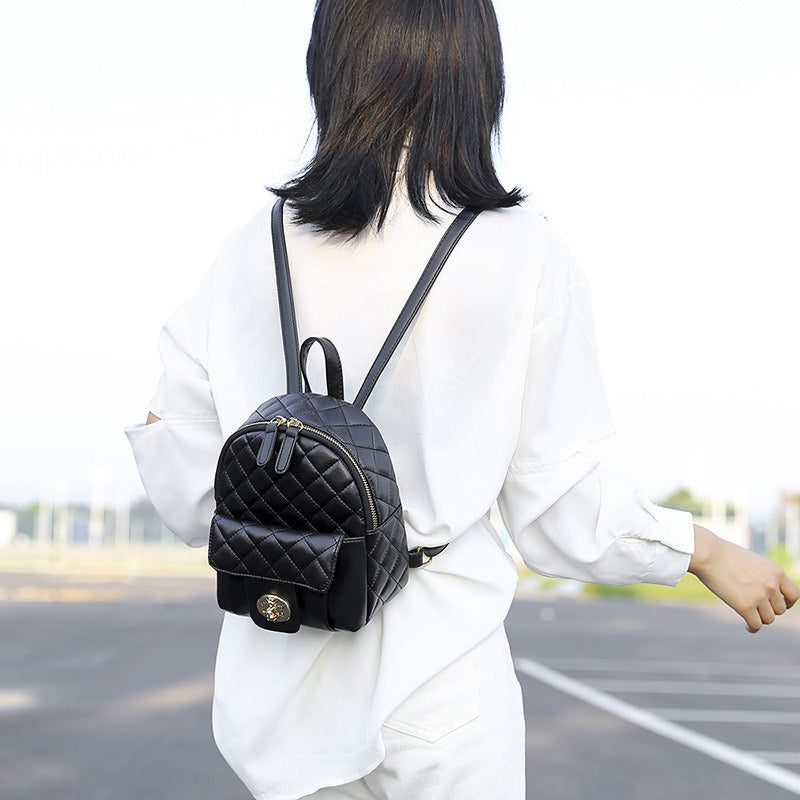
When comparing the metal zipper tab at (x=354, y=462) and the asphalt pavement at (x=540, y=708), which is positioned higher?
the metal zipper tab at (x=354, y=462)

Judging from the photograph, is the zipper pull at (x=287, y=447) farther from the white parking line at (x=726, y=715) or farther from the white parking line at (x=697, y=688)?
the white parking line at (x=697, y=688)

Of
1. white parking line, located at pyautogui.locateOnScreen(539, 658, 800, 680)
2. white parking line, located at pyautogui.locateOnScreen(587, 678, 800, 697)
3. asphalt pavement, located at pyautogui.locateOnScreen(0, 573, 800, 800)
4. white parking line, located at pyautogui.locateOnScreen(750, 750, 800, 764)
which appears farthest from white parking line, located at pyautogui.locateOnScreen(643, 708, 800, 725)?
white parking line, located at pyautogui.locateOnScreen(539, 658, 800, 680)

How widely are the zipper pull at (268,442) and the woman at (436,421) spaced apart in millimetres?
186

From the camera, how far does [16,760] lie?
576 cm

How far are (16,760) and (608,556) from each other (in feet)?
17.3

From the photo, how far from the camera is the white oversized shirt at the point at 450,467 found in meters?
1.29

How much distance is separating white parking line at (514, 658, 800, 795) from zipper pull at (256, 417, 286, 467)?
5307 mm

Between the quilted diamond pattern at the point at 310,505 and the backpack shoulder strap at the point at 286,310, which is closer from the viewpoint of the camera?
the quilted diamond pattern at the point at 310,505

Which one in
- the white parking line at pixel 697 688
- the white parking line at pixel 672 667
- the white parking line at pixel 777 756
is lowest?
the white parking line at pixel 672 667

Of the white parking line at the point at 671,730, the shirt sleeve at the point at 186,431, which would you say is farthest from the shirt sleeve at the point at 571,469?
the white parking line at the point at 671,730

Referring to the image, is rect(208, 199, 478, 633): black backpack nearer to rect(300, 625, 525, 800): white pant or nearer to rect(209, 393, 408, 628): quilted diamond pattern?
rect(209, 393, 408, 628): quilted diamond pattern

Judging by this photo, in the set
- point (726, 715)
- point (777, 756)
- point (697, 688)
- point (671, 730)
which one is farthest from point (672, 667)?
point (777, 756)

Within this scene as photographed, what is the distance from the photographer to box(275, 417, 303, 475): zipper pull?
1.17 m

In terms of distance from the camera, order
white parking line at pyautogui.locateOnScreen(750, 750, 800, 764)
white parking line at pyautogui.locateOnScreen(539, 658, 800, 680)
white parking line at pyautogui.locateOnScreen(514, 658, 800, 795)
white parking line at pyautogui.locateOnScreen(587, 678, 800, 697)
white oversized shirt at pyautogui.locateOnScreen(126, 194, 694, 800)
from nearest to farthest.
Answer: white oversized shirt at pyautogui.locateOnScreen(126, 194, 694, 800) < white parking line at pyautogui.locateOnScreen(514, 658, 800, 795) < white parking line at pyautogui.locateOnScreen(750, 750, 800, 764) < white parking line at pyautogui.locateOnScreen(587, 678, 800, 697) < white parking line at pyautogui.locateOnScreen(539, 658, 800, 680)
